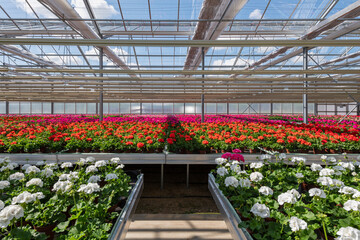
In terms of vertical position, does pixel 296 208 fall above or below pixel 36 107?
below

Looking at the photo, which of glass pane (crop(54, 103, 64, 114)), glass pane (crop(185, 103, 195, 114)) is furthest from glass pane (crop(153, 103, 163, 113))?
glass pane (crop(54, 103, 64, 114))

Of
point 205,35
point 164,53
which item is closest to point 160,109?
point 164,53

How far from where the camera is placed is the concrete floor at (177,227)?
2.43 meters

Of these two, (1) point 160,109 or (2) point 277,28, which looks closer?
(2) point 277,28

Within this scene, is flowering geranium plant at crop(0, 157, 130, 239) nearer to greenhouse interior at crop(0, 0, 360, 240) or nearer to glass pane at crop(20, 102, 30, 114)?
greenhouse interior at crop(0, 0, 360, 240)

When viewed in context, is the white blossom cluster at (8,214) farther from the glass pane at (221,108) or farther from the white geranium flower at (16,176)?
the glass pane at (221,108)

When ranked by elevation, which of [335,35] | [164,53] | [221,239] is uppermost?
[164,53]

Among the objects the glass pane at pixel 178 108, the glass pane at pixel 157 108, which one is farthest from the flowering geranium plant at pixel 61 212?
the glass pane at pixel 178 108

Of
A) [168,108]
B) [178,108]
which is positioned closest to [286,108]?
[178,108]

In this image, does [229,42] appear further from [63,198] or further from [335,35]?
[335,35]

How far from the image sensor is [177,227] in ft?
8.42

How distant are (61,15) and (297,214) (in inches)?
276

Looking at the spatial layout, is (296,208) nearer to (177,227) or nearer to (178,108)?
(177,227)

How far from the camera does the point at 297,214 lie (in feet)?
5.04
